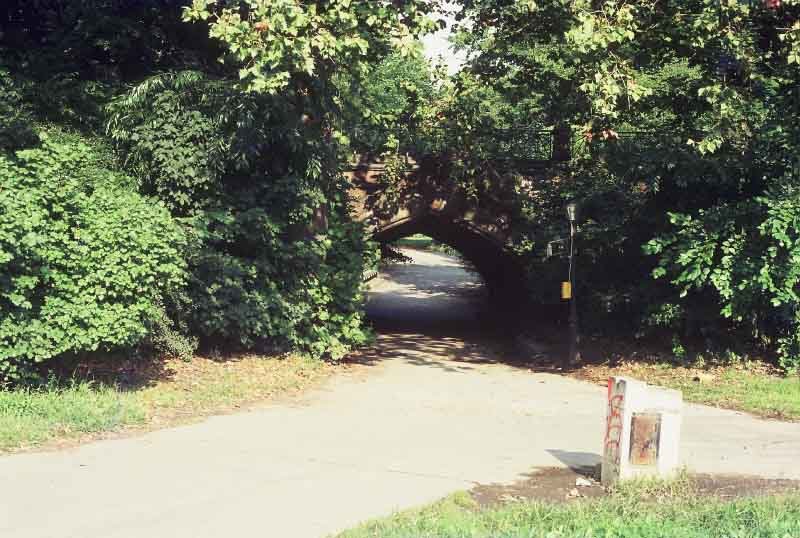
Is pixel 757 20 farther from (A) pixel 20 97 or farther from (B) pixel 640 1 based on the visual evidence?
(A) pixel 20 97

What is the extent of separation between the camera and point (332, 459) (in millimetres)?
8195

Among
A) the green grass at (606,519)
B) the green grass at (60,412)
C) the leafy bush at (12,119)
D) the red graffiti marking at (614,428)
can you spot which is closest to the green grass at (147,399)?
the green grass at (60,412)

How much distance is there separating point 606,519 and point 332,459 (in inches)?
108

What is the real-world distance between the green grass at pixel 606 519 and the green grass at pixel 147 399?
383 cm

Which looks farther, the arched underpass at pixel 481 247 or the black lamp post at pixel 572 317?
the arched underpass at pixel 481 247

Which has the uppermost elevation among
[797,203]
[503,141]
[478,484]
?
[503,141]

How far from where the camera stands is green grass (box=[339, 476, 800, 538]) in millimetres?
5965

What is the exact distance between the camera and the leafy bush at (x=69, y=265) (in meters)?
9.30

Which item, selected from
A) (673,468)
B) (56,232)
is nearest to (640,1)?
(673,468)

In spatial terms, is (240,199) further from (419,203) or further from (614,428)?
(614,428)

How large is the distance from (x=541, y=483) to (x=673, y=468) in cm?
112

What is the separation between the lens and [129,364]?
11.9 meters

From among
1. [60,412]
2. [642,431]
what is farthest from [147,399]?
[642,431]

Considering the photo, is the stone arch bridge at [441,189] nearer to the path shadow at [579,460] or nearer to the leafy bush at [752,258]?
the leafy bush at [752,258]
